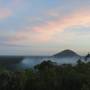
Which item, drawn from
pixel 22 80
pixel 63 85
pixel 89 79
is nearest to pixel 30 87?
pixel 22 80

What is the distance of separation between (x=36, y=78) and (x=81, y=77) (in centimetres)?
228

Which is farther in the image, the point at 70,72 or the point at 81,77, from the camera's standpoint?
the point at 70,72

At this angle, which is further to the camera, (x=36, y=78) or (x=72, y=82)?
(x=36, y=78)

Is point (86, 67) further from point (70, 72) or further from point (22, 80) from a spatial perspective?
point (22, 80)

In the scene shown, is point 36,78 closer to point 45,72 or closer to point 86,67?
point 45,72

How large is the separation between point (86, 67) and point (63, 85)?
2.97 m

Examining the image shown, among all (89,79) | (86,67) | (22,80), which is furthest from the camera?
(86,67)

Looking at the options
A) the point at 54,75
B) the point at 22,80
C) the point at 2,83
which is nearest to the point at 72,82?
the point at 54,75

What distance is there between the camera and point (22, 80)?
14.6 m

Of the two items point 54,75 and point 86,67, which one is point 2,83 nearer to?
point 54,75

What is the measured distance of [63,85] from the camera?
13.9 meters

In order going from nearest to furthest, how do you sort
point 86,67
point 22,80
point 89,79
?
1. point 89,79
2. point 22,80
3. point 86,67

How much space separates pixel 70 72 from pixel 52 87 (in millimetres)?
1391

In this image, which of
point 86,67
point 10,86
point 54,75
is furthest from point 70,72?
point 10,86
